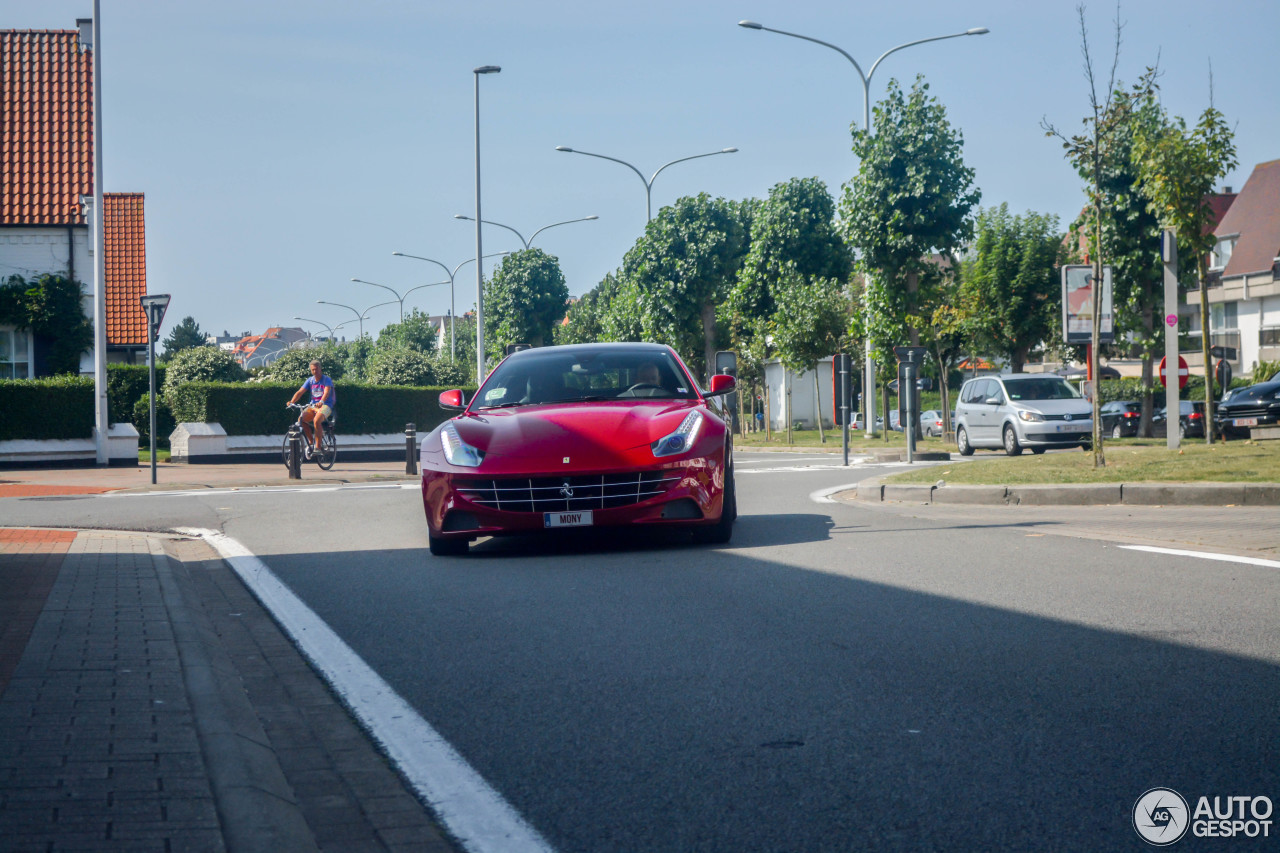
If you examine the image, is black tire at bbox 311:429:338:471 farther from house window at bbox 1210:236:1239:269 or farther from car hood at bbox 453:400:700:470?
house window at bbox 1210:236:1239:269

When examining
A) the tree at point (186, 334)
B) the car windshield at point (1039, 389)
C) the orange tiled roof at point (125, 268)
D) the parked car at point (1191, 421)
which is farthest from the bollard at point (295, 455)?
the tree at point (186, 334)

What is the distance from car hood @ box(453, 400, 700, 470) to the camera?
28.2 ft

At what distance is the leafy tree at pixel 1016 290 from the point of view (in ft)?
148

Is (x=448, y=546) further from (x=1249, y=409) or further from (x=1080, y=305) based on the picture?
(x=1249, y=409)

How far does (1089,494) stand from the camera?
12.9m

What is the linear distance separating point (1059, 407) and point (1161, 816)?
76.3 ft

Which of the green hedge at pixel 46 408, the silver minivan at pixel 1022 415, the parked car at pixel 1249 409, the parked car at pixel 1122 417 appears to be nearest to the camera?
the green hedge at pixel 46 408

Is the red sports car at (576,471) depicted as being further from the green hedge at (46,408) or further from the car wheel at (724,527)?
the green hedge at (46,408)

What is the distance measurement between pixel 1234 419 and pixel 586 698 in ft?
95.6

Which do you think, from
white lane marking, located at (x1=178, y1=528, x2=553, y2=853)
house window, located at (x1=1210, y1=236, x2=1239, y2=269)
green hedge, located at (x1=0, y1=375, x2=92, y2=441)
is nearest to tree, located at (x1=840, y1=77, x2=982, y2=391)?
green hedge, located at (x1=0, y1=375, x2=92, y2=441)

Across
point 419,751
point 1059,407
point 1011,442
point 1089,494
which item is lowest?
point 419,751

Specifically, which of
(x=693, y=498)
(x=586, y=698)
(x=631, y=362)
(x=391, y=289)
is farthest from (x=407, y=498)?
(x=391, y=289)

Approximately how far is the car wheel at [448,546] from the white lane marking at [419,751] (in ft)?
6.95

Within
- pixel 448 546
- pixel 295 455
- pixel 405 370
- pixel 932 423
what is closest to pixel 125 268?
pixel 405 370
